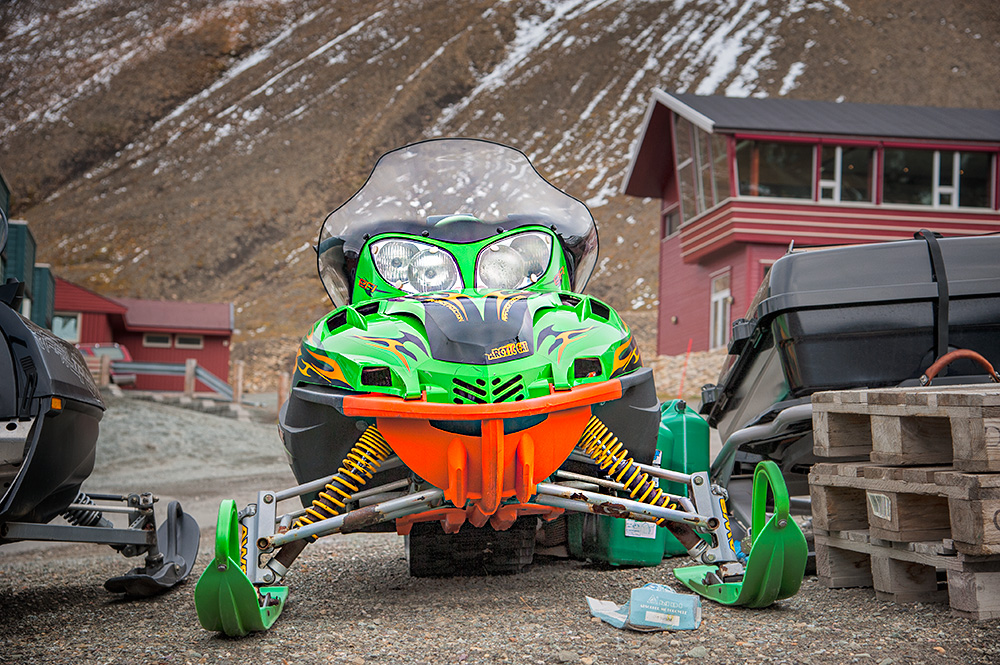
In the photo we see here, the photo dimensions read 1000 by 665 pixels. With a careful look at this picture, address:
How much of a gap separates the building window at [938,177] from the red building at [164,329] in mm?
27375

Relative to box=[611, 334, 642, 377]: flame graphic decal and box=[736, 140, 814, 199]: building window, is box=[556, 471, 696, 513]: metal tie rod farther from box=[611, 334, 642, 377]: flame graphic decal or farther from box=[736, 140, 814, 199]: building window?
box=[736, 140, 814, 199]: building window

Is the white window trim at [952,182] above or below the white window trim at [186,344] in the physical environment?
above

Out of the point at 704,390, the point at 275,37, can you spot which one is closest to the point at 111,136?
the point at 275,37

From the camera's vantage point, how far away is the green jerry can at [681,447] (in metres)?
5.42

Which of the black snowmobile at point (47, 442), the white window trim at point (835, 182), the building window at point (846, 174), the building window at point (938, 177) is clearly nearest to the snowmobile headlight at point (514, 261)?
the black snowmobile at point (47, 442)

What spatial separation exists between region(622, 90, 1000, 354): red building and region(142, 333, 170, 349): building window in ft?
82.8

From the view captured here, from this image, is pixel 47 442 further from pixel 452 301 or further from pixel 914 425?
pixel 914 425

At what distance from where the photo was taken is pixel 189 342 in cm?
3947

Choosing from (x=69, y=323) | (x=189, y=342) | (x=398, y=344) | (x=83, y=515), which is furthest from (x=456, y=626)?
(x=189, y=342)

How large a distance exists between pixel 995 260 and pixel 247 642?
12.3ft

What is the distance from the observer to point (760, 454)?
5.15m

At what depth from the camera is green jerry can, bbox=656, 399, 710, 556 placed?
5418 mm

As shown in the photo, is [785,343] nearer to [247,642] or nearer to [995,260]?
[995,260]

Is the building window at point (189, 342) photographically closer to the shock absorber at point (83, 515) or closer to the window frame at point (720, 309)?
the window frame at point (720, 309)
